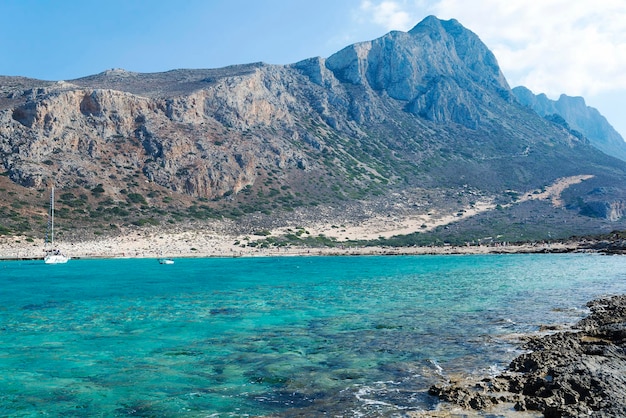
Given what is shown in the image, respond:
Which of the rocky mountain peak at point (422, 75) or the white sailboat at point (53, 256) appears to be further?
the rocky mountain peak at point (422, 75)

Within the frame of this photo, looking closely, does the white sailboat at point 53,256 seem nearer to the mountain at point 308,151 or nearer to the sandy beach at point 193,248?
the sandy beach at point 193,248

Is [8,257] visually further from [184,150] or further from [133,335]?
[133,335]

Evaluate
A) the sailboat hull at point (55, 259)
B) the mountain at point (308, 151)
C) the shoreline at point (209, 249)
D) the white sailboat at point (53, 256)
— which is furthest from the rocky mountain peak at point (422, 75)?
the sailboat hull at point (55, 259)

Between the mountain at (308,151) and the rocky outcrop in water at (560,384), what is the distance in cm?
6788

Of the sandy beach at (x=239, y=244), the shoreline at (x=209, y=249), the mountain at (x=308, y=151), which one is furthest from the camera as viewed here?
the mountain at (x=308, y=151)

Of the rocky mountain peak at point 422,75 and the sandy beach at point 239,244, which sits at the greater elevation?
the rocky mountain peak at point 422,75

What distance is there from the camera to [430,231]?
97.2 metres

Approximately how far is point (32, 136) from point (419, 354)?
8807 cm

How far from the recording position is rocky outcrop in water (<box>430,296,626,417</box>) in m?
9.77

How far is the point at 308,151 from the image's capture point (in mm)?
123125

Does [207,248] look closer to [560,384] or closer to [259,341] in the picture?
[259,341]

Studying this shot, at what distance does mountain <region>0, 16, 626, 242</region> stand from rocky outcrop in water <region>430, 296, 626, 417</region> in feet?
223

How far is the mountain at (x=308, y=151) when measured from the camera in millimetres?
83875

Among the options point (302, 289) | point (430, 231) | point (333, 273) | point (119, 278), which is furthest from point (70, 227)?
point (430, 231)
